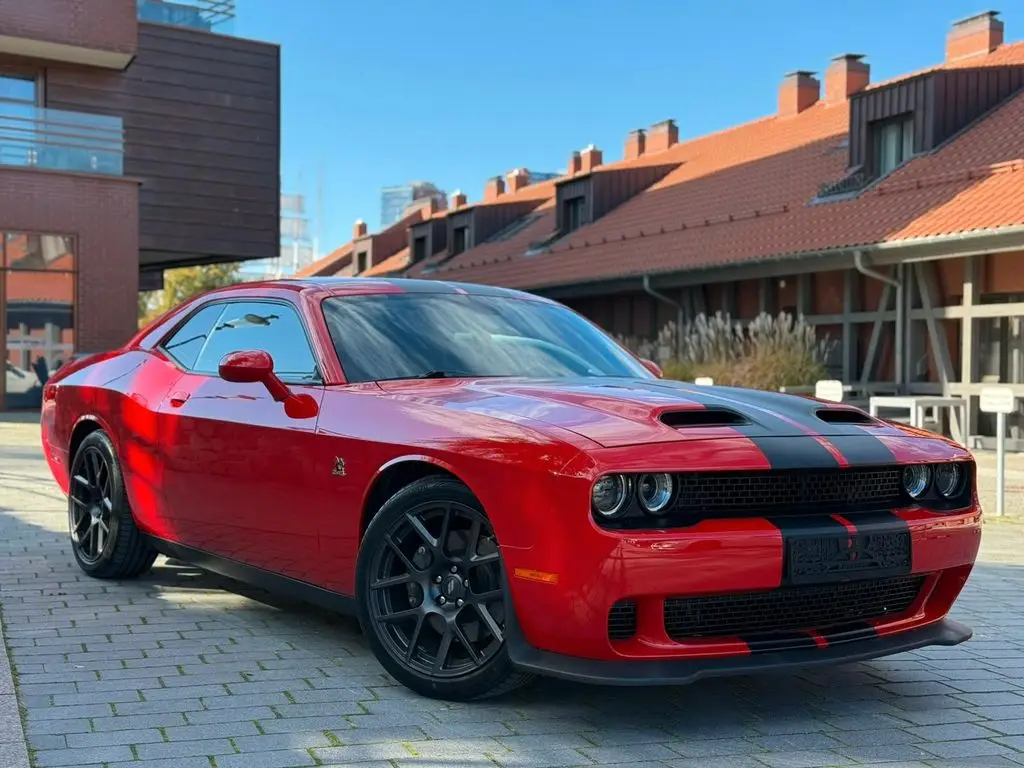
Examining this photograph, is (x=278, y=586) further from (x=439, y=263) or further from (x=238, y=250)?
(x=439, y=263)

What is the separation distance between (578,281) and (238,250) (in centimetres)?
801

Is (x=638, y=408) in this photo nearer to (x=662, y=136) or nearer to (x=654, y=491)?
(x=654, y=491)

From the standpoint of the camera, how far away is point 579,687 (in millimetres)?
4086

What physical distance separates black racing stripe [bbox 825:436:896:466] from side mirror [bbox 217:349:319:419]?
6.12ft

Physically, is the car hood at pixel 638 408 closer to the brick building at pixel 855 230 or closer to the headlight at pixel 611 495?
the headlight at pixel 611 495

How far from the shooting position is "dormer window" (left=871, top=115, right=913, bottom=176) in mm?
18797

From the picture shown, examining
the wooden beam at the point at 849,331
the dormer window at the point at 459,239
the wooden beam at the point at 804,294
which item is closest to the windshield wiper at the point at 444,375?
the wooden beam at the point at 849,331

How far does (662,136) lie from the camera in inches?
1310

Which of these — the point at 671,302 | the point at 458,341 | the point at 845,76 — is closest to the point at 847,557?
the point at 458,341

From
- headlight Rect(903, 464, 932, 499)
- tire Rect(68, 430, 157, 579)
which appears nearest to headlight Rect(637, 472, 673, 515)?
headlight Rect(903, 464, 932, 499)

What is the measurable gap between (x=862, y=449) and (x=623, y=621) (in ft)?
3.12

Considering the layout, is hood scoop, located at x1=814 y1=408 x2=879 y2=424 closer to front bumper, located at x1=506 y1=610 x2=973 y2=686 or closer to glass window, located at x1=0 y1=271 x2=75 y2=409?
front bumper, located at x1=506 y1=610 x2=973 y2=686

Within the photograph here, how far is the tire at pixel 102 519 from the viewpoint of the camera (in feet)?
18.6

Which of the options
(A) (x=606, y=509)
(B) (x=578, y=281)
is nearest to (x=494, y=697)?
(A) (x=606, y=509)
